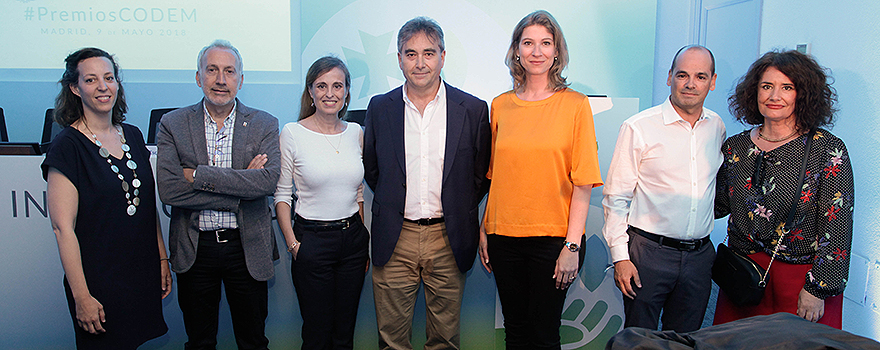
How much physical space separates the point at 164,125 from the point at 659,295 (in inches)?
84.8

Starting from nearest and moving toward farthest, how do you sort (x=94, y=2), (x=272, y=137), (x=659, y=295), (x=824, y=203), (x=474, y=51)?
(x=824, y=203)
(x=659, y=295)
(x=272, y=137)
(x=94, y=2)
(x=474, y=51)

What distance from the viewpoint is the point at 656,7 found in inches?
217

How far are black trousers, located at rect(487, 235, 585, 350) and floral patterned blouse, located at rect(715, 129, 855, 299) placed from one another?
2.14 ft

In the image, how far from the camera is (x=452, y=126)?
209cm

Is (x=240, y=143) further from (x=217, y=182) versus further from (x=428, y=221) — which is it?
(x=428, y=221)

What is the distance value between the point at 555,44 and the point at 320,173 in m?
1.13

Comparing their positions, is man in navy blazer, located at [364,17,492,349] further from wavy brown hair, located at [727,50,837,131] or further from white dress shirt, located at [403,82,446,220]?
wavy brown hair, located at [727,50,837,131]

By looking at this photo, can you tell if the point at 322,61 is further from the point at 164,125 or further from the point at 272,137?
the point at 164,125

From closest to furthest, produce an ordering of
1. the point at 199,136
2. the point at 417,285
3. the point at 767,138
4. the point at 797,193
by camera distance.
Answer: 1. the point at 797,193
2. the point at 767,138
3. the point at 199,136
4. the point at 417,285

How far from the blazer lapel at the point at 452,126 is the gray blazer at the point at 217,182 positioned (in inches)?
28.4

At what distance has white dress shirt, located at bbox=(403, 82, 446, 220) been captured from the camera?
6.88 feet

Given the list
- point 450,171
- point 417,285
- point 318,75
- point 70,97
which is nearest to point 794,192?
point 450,171

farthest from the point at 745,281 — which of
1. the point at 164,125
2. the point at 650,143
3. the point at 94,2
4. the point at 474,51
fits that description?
the point at 94,2

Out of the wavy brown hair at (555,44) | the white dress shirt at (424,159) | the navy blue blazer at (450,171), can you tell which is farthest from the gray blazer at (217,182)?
the wavy brown hair at (555,44)
